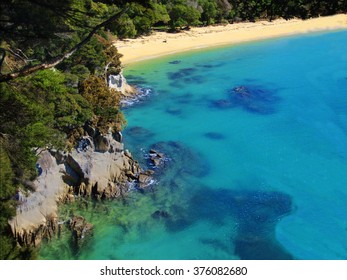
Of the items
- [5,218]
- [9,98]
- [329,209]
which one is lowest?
[329,209]

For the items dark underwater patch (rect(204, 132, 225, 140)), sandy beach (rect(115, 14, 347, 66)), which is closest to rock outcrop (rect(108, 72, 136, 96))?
dark underwater patch (rect(204, 132, 225, 140))

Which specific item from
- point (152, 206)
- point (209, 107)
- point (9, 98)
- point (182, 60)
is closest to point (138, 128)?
point (209, 107)

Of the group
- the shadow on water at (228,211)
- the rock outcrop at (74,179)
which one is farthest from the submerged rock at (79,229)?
the shadow on water at (228,211)

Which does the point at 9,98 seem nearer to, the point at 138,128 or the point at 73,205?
the point at 73,205

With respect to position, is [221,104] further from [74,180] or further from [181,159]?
[74,180]

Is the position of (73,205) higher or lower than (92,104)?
lower

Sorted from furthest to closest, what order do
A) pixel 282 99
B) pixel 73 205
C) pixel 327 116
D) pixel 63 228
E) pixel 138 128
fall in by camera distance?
pixel 282 99 → pixel 327 116 → pixel 138 128 → pixel 73 205 → pixel 63 228

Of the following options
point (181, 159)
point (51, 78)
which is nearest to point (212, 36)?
point (181, 159)
